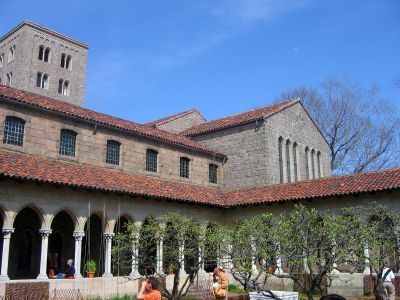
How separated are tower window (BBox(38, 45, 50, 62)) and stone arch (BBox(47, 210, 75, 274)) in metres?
40.8

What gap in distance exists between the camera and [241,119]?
29.1m

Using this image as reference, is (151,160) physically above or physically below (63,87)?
below

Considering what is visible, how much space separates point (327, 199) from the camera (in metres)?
21.9

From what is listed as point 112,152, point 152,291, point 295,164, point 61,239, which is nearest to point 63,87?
point 112,152

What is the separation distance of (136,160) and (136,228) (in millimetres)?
9250

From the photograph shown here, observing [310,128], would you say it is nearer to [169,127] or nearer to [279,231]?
[169,127]

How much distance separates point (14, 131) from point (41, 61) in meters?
40.5

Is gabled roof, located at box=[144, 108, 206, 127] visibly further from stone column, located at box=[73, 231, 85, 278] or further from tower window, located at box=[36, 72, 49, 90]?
tower window, located at box=[36, 72, 49, 90]

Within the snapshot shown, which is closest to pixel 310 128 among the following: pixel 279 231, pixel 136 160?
pixel 136 160

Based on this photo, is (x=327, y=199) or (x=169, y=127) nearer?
(x=327, y=199)

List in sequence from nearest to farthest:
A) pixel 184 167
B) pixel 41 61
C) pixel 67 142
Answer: pixel 67 142 < pixel 184 167 < pixel 41 61

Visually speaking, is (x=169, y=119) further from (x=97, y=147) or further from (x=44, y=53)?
(x=44, y=53)

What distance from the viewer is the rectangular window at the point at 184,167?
2706cm

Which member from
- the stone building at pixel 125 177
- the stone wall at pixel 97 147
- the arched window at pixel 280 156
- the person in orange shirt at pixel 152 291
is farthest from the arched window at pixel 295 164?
the person in orange shirt at pixel 152 291
